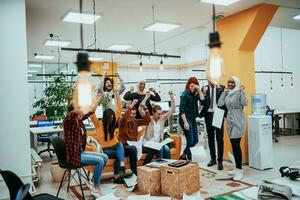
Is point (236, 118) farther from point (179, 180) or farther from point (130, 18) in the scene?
point (130, 18)

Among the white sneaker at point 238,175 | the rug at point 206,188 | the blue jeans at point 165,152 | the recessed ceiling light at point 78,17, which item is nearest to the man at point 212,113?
the white sneaker at point 238,175

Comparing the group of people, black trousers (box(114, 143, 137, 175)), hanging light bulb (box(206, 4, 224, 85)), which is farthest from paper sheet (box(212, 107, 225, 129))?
hanging light bulb (box(206, 4, 224, 85))

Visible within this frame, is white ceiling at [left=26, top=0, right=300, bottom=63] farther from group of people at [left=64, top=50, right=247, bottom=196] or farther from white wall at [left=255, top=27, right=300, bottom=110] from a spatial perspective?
white wall at [left=255, top=27, right=300, bottom=110]

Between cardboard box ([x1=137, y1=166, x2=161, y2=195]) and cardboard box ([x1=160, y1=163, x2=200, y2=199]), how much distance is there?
71 mm

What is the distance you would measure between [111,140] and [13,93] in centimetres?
160

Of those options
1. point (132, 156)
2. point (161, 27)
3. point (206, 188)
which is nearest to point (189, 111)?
point (132, 156)

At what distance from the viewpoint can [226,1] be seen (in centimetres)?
462

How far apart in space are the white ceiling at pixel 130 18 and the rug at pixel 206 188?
293cm

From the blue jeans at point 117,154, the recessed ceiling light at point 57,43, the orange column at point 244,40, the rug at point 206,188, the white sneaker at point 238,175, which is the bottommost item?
the rug at point 206,188

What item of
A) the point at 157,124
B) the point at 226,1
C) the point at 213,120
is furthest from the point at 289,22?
the point at 157,124

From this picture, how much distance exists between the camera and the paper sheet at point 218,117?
4.64 metres

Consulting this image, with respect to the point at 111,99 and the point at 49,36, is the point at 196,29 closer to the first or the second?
the point at 111,99

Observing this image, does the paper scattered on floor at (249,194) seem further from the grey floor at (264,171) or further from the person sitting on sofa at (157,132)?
the person sitting on sofa at (157,132)

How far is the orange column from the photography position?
16.4 ft
